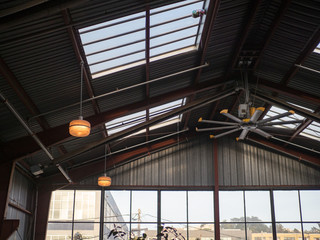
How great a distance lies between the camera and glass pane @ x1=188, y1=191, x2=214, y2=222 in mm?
17688

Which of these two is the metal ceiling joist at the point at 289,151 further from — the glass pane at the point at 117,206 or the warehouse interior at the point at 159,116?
the glass pane at the point at 117,206

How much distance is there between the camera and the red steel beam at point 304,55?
1027 centimetres

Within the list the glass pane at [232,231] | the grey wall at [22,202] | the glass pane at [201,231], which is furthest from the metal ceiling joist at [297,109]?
the grey wall at [22,202]

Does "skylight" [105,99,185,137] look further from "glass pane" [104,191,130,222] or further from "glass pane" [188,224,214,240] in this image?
"glass pane" [188,224,214,240]

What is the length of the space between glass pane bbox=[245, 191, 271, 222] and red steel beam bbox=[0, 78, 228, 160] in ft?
22.4

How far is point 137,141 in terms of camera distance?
17375 millimetres

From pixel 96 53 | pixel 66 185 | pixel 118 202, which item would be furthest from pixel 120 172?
pixel 96 53

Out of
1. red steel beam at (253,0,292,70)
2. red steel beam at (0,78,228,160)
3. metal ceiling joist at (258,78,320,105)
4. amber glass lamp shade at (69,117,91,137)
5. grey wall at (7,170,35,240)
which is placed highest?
red steel beam at (253,0,292,70)

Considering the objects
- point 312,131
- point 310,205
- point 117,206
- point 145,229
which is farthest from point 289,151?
point 117,206

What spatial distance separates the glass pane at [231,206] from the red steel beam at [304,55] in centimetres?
662

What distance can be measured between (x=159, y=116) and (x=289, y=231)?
28.1 feet

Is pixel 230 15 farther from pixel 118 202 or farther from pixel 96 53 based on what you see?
pixel 118 202

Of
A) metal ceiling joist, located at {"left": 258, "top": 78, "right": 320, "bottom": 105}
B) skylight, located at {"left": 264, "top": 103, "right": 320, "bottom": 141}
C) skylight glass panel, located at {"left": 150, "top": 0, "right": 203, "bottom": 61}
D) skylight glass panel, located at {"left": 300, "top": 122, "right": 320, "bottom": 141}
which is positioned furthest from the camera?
skylight glass panel, located at {"left": 300, "top": 122, "right": 320, "bottom": 141}

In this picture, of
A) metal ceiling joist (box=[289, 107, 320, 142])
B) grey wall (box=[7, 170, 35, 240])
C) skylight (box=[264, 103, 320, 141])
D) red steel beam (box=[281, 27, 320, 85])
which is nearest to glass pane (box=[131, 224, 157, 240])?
grey wall (box=[7, 170, 35, 240])
